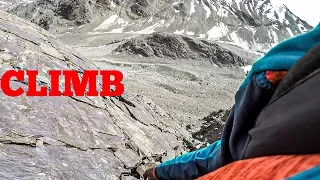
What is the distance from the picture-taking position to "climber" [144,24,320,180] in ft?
3.19

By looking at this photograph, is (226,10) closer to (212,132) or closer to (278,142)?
(212,132)

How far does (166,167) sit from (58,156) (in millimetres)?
1317

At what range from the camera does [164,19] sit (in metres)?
47.6

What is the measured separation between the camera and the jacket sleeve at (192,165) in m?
1.96

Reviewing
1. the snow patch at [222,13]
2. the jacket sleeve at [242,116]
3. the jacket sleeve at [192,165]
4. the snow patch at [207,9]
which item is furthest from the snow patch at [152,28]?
the jacket sleeve at [242,116]

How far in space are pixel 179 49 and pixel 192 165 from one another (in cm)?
2528

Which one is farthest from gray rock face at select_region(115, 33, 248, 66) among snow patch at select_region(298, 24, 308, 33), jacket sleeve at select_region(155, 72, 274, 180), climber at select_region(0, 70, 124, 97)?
snow patch at select_region(298, 24, 308, 33)

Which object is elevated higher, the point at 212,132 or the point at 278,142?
the point at 278,142

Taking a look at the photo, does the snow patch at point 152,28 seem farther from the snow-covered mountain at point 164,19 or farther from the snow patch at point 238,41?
the snow patch at point 238,41

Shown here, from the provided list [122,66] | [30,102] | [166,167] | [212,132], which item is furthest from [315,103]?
[122,66]

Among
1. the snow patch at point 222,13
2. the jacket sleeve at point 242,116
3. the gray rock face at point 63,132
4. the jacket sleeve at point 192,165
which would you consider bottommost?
the snow patch at point 222,13

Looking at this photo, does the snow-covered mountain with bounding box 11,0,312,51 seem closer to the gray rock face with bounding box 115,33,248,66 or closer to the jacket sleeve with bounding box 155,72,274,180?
the gray rock face with bounding box 115,33,248,66

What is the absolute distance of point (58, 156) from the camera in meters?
3.26

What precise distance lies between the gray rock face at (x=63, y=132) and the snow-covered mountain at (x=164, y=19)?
3913cm
